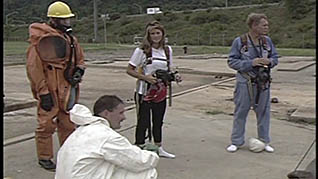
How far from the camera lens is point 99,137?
3.79 m

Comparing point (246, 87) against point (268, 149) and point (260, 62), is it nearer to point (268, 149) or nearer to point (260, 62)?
point (260, 62)

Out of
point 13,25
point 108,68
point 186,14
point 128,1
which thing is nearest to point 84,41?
point 186,14

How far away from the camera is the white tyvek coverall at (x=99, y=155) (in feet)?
12.4

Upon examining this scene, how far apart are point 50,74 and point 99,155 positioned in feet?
8.94

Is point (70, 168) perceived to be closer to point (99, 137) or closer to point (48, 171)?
point (99, 137)

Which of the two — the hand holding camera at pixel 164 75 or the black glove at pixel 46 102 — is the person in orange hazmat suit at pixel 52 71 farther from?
the hand holding camera at pixel 164 75

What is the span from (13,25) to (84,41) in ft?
82.1

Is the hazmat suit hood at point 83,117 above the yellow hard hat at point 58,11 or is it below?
below

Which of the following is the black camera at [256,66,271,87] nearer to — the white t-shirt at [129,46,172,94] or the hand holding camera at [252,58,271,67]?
the hand holding camera at [252,58,271,67]

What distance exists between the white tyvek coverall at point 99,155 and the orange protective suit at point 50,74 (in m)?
2.41

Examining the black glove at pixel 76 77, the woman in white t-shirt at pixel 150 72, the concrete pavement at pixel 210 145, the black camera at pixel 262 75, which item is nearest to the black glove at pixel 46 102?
the black glove at pixel 76 77

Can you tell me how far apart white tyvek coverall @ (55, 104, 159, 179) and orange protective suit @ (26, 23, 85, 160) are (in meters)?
2.41

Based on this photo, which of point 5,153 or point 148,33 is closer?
point 148,33

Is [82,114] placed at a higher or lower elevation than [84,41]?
higher
